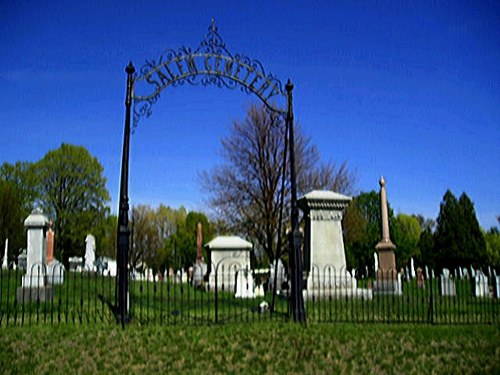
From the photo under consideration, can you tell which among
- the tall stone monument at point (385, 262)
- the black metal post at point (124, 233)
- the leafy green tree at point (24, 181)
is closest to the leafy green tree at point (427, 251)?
the tall stone monument at point (385, 262)

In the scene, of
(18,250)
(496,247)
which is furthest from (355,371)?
(496,247)

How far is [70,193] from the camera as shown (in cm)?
4266

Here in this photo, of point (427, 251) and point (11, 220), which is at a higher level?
point (11, 220)

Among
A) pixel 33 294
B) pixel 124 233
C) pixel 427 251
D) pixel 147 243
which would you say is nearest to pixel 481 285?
pixel 124 233

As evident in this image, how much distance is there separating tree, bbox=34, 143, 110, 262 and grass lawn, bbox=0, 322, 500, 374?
35166mm

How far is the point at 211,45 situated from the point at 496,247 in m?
48.0

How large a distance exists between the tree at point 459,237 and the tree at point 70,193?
2890 centimetres

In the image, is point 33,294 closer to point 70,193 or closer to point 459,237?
point 70,193

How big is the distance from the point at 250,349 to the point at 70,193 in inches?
1502

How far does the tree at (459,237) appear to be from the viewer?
40.0 metres

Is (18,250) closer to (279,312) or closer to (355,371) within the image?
(279,312)

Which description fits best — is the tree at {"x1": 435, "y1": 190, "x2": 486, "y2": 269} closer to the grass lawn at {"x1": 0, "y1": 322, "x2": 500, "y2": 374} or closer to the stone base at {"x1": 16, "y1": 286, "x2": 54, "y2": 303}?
the grass lawn at {"x1": 0, "y1": 322, "x2": 500, "y2": 374}

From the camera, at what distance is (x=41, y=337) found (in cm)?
803

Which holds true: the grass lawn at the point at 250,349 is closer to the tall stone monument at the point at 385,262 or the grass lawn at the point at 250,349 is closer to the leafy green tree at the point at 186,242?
the tall stone monument at the point at 385,262
